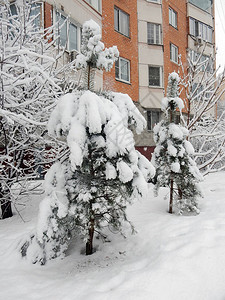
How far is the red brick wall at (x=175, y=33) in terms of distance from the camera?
1644 cm

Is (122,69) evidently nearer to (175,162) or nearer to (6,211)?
(175,162)

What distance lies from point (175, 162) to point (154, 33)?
13.2 m

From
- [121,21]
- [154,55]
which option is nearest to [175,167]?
[121,21]

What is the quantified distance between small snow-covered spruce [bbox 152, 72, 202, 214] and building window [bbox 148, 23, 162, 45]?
37.9 ft

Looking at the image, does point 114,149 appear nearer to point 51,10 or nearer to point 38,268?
point 38,268

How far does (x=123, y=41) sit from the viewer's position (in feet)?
46.6

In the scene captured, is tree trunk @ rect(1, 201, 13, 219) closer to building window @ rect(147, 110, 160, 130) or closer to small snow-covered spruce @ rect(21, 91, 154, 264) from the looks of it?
small snow-covered spruce @ rect(21, 91, 154, 264)

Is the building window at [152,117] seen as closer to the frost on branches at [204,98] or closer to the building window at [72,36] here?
the building window at [72,36]

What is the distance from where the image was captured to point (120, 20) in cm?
1430

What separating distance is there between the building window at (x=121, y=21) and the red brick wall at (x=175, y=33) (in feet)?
9.88

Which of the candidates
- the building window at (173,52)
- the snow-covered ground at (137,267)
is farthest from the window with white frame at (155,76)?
the snow-covered ground at (137,267)

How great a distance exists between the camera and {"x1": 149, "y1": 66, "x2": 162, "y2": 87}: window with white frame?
15.9 meters

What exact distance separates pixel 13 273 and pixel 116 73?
12.1 m

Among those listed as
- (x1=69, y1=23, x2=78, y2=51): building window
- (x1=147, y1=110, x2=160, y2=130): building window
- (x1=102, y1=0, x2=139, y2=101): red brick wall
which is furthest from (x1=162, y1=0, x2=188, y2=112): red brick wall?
(x1=69, y1=23, x2=78, y2=51): building window
